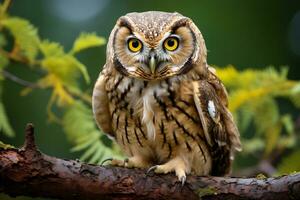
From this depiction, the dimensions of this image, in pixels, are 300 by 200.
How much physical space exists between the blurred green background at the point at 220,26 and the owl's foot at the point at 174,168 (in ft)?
9.12

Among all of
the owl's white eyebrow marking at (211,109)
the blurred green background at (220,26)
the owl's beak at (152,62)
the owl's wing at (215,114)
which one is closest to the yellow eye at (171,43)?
the owl's beak at (152,62)

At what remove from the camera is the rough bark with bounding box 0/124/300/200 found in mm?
2453

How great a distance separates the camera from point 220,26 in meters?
6.38

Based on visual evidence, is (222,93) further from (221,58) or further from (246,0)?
(246,0)

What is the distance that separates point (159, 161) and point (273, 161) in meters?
1.54

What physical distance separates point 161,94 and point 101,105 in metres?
0.39

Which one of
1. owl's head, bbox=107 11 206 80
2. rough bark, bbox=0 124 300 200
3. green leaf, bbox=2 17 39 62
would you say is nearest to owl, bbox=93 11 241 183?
owl's head, bbox=107 11 206 80

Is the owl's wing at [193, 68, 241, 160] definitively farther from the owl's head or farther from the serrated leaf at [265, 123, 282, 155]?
the serrated leaf at [265, 123, 282, 155]

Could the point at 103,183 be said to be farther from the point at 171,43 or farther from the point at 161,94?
the point at 171,43

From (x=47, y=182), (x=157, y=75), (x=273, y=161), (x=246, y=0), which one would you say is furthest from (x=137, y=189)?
(x=246, y=0)

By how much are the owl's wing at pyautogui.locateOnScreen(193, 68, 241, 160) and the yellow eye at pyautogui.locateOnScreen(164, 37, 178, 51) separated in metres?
0.21

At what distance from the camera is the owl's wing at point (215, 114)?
3.17 m

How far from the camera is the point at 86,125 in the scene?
355 centimetres

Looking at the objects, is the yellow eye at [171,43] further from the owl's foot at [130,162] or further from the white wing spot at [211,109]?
the owl's foot at [130,162]
